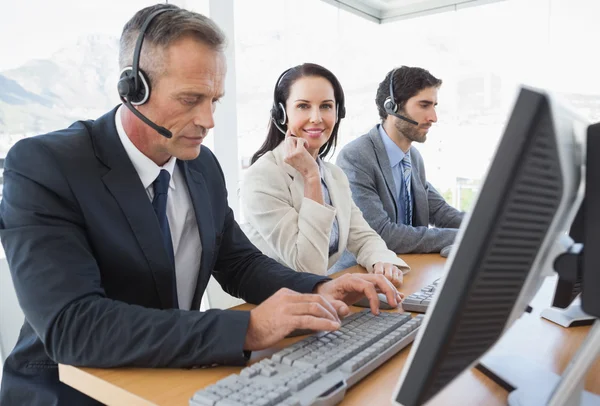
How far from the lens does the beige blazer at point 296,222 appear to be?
153 cm

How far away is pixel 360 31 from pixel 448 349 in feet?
15.3

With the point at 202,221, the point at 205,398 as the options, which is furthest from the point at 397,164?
the point at 205,398

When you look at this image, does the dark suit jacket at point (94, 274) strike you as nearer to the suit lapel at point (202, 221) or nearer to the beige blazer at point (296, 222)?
the suit lapel at point (202, 221)

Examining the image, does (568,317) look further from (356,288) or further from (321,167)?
(321,167)

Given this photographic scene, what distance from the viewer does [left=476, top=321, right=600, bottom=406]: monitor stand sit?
493mm

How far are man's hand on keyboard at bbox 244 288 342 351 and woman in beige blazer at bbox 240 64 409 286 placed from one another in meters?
0.54

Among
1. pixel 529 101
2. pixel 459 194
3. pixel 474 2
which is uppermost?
pixel 474 2

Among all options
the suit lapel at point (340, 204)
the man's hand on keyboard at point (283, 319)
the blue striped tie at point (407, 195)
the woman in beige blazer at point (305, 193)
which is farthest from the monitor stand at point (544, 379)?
the blue striped tie at point (407, 195)

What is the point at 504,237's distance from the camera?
16.6 inches

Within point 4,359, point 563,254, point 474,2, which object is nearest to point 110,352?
point 4,359

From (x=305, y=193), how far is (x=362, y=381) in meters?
0.95

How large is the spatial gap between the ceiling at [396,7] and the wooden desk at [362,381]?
3.90 m

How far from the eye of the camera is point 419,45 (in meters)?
4.68

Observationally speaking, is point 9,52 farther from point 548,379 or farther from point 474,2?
point 474,2
